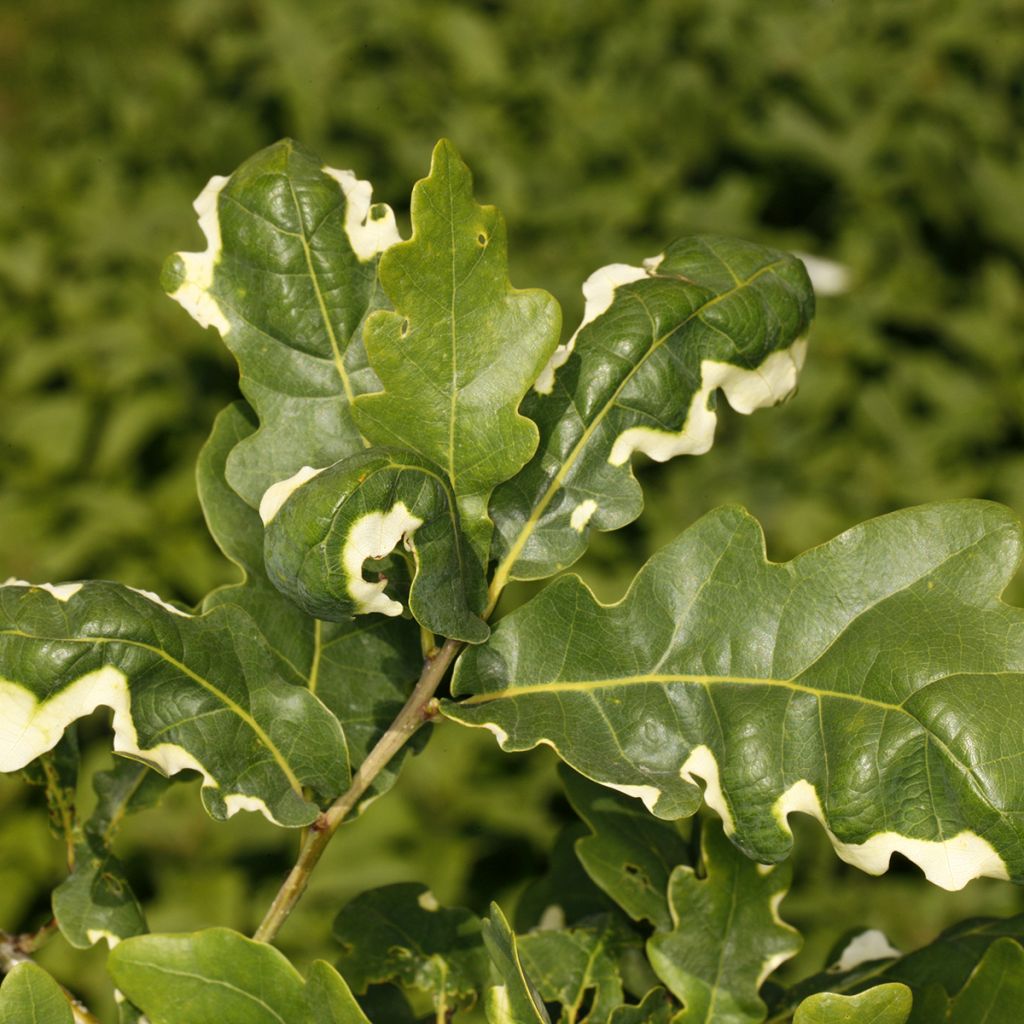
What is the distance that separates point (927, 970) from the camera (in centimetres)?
101

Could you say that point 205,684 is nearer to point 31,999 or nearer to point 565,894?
point 31,999

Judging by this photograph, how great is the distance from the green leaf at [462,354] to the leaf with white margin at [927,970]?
0.52 meters

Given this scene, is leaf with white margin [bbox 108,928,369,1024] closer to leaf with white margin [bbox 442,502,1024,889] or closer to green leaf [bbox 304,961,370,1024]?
green leaf [bbox 304,961,370,1024]

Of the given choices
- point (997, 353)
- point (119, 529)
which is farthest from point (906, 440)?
point (119, 529)

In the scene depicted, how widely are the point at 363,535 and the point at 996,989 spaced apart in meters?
0.57

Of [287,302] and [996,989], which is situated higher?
[287,302]

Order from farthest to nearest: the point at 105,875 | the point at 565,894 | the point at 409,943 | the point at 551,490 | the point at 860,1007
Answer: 1. the point at 565,894
2. the point at 409,943
3. the point at 105,875
4. the point at 551,490
5. the point at 860,1007

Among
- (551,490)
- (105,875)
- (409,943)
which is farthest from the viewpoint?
(409,943)

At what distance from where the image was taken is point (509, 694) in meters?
0.91

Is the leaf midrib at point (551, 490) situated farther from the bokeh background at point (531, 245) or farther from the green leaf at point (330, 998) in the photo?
the bokeh background at point (531, 245)

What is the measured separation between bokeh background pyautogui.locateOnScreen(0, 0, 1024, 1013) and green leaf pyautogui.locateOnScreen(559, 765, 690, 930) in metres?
1.33

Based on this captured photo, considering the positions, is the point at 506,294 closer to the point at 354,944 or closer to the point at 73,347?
the point at 354,944

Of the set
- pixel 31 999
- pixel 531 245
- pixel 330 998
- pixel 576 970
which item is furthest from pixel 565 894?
pixel 531 245

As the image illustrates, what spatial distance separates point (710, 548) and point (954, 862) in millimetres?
273
